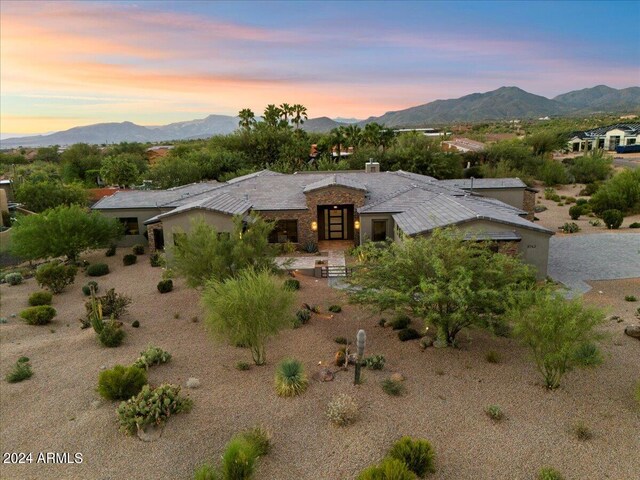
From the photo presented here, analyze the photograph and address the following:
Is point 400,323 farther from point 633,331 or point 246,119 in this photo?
point 246,119

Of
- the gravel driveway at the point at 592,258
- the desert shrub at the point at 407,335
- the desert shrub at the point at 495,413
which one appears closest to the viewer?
the desert shrub at the point at 495,413

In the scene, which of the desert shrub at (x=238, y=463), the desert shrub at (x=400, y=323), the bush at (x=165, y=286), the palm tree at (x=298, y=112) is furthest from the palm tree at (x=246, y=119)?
the desert shrub at (x=238, y=463)

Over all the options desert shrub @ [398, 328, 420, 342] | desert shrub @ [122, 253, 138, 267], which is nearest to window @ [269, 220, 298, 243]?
desert shrub @ [122, 253, 138, 267]

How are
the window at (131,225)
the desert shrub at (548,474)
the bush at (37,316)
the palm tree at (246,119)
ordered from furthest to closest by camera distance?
the palm tree at (246,119) < the window at (131,225) < the bush at (37,316) < the desert shrub at (548,474)

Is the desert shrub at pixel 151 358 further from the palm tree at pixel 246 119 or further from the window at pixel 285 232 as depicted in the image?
the palm tree at pixel 246 119

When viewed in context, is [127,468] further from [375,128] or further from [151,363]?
[375,128]

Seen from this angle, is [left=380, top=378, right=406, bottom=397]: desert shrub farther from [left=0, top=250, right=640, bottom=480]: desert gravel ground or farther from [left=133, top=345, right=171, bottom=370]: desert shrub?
[left=133, top=345, right=171, bottom=370]: desert shrub
